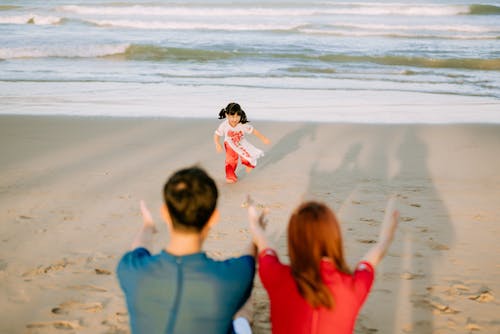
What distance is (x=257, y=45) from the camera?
25.0 metres

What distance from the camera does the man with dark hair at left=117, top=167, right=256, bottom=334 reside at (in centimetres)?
227

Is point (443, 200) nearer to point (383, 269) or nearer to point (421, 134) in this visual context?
point (383, 269)

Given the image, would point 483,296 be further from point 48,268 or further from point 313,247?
point 48,268

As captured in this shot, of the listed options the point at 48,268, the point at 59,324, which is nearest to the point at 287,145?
the point at 48,268

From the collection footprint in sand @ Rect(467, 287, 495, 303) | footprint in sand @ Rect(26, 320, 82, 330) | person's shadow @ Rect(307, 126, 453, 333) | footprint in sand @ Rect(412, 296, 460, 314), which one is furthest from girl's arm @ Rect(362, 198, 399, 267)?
footprint in sand @ Rect(26, 320, 82, 330)

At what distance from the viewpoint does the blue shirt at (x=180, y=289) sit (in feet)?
7.50

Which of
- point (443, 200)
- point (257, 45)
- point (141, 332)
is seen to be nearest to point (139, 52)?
point (257, 45)

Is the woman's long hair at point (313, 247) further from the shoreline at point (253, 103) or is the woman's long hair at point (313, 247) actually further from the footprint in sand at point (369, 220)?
the shoreline at point (253, 103)

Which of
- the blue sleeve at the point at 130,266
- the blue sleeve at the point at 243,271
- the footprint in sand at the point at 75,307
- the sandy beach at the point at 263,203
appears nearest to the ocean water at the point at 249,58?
the sandy beach at the point at 263,203

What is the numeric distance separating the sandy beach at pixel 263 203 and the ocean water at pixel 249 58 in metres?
1.72

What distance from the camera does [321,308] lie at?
8.09 ft

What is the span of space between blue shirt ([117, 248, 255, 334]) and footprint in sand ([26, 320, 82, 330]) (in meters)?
1.61

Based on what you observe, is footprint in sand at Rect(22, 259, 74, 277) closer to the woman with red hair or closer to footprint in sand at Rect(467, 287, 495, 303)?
the woman with red hair

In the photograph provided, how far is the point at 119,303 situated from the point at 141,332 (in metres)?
1.79
